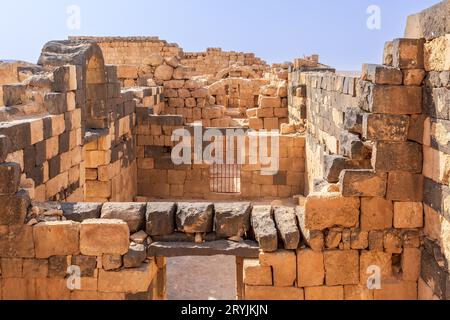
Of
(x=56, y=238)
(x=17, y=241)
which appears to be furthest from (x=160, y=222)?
(x=17, y=241)

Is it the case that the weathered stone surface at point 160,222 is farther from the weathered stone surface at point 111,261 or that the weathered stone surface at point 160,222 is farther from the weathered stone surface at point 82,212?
the weathered stone surface at point 82,212

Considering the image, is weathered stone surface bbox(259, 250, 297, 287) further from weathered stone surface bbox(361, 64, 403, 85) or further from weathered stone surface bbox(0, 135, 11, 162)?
weathered stone surface bbox(0, 135, 11, 162)

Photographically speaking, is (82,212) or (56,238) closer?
(56,238)

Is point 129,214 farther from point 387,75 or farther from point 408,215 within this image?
point 387,75

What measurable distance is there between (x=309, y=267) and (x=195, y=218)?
1293mm

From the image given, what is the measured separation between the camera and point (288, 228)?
17.9ft

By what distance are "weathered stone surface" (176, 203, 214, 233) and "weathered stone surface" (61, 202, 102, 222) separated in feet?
3.03

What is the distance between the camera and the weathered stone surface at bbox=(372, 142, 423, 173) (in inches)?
208

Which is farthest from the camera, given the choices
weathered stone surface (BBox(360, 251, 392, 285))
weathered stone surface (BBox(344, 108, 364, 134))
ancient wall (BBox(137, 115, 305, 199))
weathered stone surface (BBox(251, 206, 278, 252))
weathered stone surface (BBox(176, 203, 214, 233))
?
ancient wall (BBox(137, 115, 305, 199))

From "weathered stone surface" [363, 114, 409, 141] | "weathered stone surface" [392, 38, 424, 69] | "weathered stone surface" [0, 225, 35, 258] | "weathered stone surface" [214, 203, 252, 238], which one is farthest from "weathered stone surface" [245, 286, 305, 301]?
"weathered stone surface" [392, 38, 424, 69]

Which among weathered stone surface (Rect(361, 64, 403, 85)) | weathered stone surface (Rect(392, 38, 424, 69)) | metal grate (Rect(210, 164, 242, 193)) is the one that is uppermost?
weathered stone surface (Rect(392, 38, 424, 69))

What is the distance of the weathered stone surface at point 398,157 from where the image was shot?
208 inches
